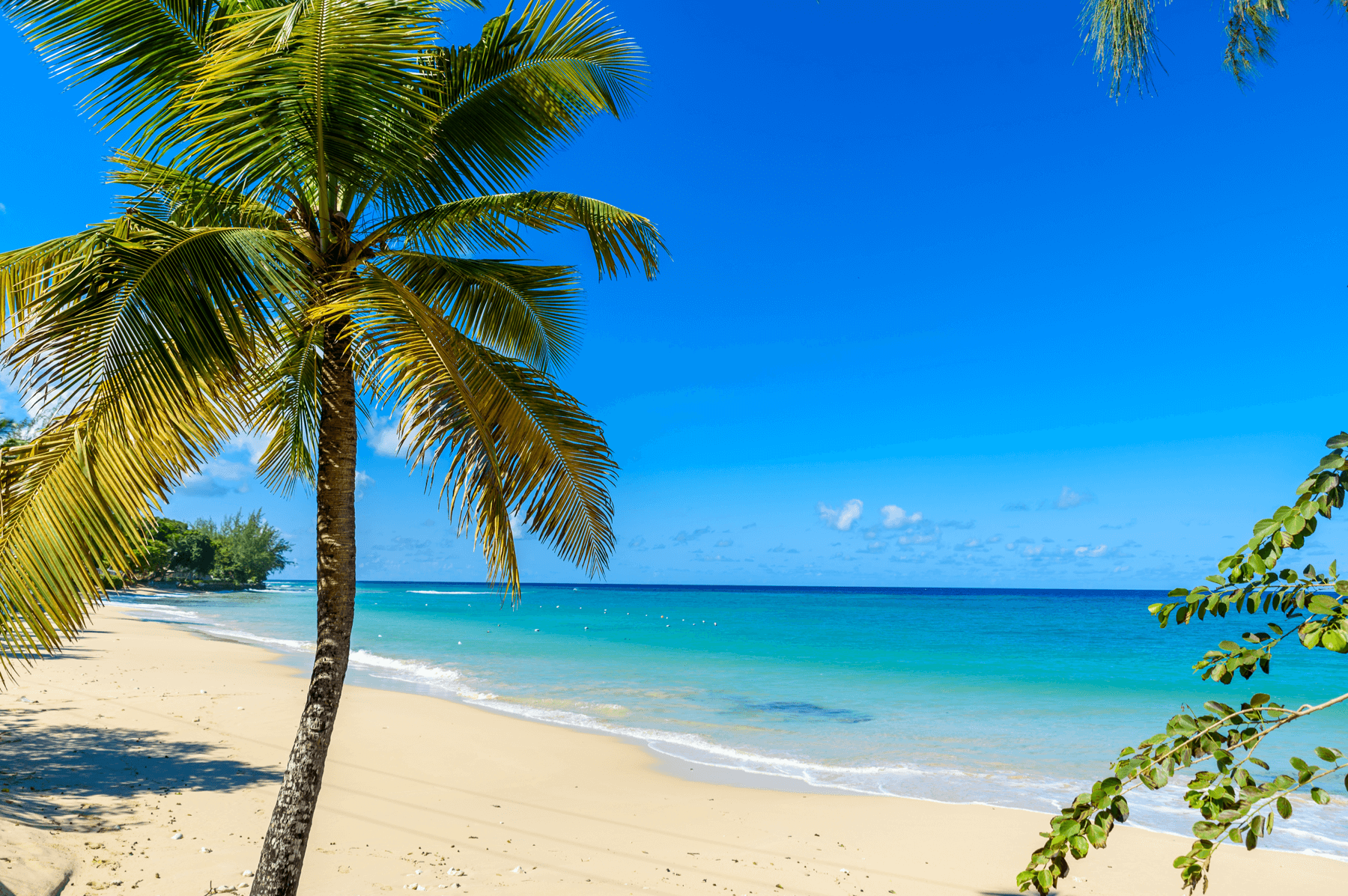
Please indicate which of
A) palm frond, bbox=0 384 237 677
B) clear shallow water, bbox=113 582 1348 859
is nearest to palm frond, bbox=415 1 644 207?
palm frond, bbox=0 384 237 677

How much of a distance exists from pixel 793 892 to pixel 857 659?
23339 mm

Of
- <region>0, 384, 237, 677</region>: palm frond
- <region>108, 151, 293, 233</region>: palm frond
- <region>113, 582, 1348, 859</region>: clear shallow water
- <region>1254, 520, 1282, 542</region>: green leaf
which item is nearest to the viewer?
<region>1254, 520, 1282, 542</region>: green leaf

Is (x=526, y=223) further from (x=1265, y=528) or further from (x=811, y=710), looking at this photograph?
(x=811, y=710)

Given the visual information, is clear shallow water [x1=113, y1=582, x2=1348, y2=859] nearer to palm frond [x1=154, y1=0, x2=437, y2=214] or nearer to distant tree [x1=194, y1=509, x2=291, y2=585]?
palm frond [x1=154, y1=0, x2=437, y2=214]

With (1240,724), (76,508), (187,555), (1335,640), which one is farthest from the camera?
(187,555)

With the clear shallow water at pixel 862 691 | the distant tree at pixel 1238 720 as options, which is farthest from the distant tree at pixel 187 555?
Result: the distant tree at pixel 1238 720

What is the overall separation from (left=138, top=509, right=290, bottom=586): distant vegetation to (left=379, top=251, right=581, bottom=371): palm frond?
6973cm

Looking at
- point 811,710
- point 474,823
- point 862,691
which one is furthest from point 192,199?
point 862,691

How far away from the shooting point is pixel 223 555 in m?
79.1

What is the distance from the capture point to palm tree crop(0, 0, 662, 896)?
327 centimetres

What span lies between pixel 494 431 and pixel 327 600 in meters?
1.41

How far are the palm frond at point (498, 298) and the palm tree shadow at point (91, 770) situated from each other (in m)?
5.38

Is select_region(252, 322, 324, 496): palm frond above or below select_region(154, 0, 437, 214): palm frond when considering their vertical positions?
below

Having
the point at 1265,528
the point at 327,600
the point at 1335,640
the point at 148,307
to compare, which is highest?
the point at 148,307
